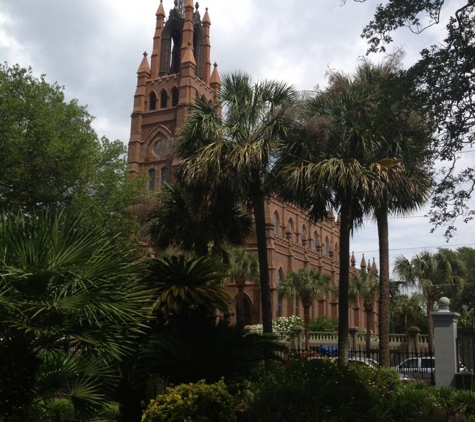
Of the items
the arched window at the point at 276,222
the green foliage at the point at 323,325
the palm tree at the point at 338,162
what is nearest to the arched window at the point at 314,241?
the arched window at the point at 276,222

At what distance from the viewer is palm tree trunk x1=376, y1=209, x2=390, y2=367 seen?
17453mm

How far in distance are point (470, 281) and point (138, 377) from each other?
51.0 metres

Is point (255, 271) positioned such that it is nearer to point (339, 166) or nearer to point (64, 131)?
point (64, 131)

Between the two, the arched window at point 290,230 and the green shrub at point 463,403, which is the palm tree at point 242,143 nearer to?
the green shrub at point 463,403

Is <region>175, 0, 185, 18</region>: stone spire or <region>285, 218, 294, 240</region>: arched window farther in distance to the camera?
<region>175, 0, 185, 18</region>: stone spire

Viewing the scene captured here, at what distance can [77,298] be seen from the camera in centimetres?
841

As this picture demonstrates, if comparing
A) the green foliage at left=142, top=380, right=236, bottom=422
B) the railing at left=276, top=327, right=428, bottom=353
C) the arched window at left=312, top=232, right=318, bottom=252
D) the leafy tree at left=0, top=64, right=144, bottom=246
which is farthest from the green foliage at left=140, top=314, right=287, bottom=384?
the arched window at left=312, top=232, right=318, bottom=252

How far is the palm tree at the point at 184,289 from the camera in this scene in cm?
1152

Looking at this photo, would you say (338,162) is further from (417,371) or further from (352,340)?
(352,340)

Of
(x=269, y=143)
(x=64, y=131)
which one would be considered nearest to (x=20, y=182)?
(x=64, y=131)

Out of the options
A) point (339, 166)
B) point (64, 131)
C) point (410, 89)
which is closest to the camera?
point (410, 89)

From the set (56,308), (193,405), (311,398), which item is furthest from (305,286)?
(56,308)

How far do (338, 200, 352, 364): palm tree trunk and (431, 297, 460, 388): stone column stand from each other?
2379mm

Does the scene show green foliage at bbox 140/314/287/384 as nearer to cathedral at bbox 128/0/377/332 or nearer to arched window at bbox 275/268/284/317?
cathedral at bbox 128/0/377/332
